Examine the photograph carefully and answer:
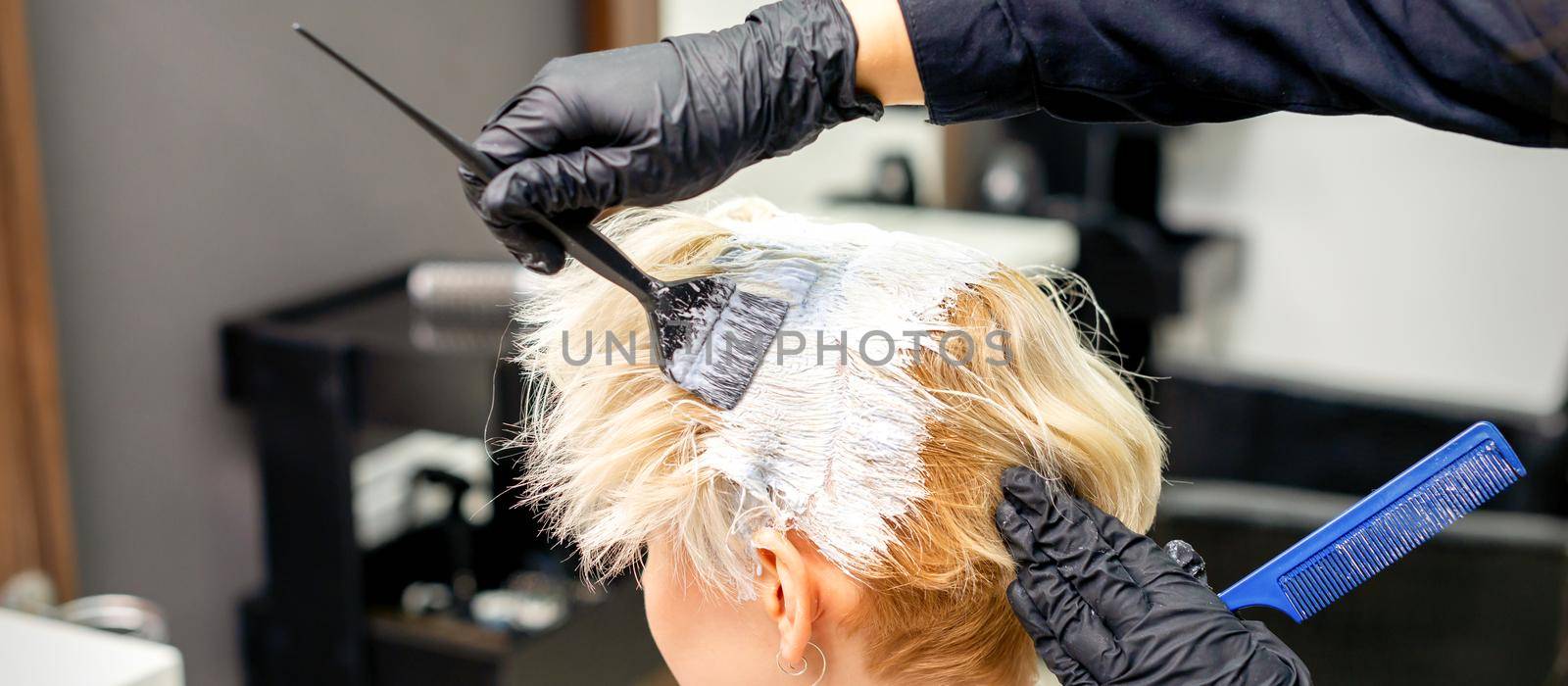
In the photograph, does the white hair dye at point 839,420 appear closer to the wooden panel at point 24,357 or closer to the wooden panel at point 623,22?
the wooden panel at point 24,357

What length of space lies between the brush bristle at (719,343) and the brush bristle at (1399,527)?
437 mm

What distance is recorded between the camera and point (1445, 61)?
0.82m

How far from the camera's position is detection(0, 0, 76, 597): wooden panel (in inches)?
60.9

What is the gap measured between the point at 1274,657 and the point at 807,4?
0.58 meters

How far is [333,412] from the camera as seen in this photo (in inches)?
74.2

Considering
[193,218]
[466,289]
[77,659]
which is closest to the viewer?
[77,659]

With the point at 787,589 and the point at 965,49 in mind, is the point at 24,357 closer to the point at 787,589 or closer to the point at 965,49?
the point at 787,589

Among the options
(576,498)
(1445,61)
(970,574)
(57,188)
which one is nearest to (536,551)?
(57,188)

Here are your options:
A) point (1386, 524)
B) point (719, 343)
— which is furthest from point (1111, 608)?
point (719, 343)

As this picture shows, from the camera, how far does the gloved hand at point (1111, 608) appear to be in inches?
33.5

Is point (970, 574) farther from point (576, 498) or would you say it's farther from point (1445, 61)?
point (1445, 61)

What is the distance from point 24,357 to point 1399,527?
1623mm

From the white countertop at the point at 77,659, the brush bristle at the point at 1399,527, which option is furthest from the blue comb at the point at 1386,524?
the white countertop at the point at 77,659

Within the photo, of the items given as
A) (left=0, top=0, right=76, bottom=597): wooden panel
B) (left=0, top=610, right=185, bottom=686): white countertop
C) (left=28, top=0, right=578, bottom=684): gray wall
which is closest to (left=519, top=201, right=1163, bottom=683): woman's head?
(left=0, top=610, right=185, bottom=686): white countertop
